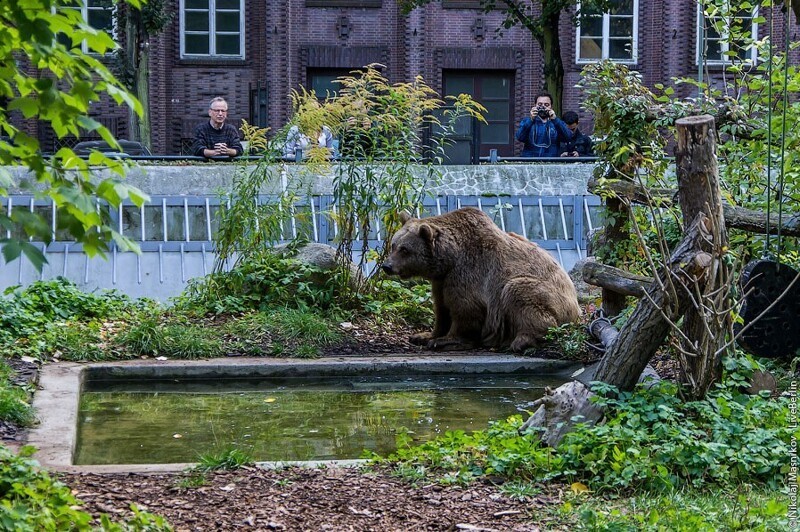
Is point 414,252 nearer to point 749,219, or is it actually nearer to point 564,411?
point 749,219

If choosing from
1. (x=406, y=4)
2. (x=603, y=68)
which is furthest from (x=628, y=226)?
(x=406, y=4)

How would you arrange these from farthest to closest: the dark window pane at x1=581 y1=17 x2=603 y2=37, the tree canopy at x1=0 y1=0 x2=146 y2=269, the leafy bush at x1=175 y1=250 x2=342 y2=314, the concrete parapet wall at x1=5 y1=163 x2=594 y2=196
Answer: the dark window pane at x1=581 y1=17 x2=603 y2=37 < the concrete parapet wall at x1=5 y1=163 x2=594 y2=196 < the leafy bush at x1=175 y1=250 x2=342 y2=314 < the tree canopy at x1=0 y1=0 x2=146 y2=269

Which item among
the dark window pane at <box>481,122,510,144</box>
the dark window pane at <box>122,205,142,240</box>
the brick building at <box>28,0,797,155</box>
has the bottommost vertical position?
the dark window pane at <box>122,205,142,240</box>

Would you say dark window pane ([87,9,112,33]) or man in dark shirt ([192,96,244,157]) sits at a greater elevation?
dark window pane ([87,9,112,33])

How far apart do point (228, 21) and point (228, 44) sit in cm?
74

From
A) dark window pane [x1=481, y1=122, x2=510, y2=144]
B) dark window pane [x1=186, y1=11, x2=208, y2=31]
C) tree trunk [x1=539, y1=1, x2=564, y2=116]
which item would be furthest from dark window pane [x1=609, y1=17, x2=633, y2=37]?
dark window pane [x1=186, y1=11, x2=208, y2=31]

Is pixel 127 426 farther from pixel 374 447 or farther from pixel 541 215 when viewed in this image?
pixel 541 215

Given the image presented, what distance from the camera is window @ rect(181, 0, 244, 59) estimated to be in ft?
113

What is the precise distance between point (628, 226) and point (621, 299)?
69 centimetres

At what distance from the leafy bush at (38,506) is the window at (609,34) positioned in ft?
102

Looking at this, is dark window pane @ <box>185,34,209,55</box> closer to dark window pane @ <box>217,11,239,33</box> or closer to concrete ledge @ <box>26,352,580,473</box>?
dark window pane @ <box>217,11,239,33</box>

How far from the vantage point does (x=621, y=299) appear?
1043 cm

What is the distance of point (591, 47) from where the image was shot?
113 feet

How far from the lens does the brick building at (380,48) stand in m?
34.1
